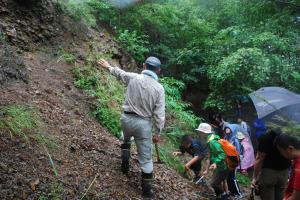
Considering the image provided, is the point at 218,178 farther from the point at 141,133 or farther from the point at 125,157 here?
the point at 141,133

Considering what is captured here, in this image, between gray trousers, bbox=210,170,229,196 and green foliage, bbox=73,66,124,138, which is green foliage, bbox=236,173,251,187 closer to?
gray trousers, bbox=210,170,229,196

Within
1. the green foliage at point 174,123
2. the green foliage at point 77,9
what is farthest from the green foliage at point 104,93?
the green foliage at point 77,9

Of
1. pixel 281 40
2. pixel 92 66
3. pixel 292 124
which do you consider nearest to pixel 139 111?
pixel 292 124

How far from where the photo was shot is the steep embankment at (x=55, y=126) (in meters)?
5.05

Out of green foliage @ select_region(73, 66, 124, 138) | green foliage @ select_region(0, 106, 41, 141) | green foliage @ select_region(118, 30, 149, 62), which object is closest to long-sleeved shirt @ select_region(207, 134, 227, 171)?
green foliage @ select_region(73, 66, 124, 138)

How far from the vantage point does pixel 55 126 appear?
6426 mm

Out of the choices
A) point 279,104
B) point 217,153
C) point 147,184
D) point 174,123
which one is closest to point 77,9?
point 174,123

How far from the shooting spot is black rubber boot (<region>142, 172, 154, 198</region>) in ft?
18.6

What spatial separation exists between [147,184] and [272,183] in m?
1.87

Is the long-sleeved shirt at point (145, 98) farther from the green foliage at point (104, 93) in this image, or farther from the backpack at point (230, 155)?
the green foliage at point (104, 93)

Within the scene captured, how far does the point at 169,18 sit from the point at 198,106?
12.0 ft

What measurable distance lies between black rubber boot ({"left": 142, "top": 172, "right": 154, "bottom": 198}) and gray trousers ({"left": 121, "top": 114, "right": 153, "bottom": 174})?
0.09 m

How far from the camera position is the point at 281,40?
9.99m

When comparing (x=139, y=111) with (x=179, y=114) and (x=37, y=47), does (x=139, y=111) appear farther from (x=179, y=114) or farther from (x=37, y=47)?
(x=179, y=114)
